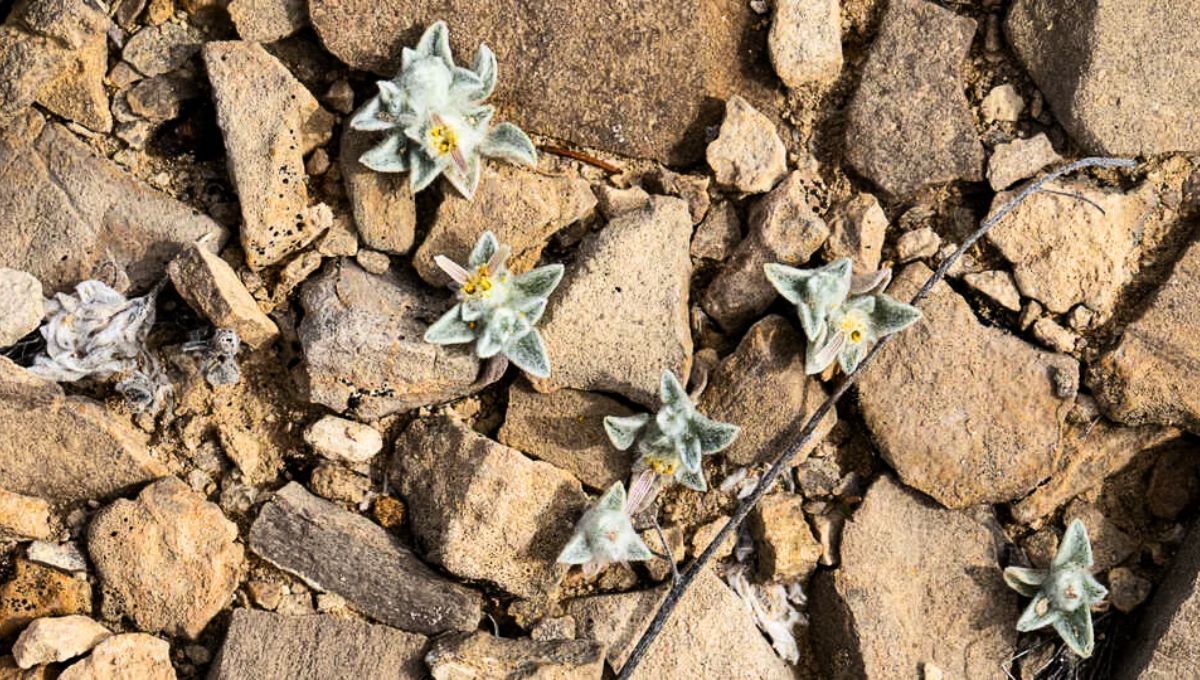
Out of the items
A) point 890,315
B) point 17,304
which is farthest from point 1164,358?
point 17,304

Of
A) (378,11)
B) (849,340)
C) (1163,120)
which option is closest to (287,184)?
(378,11)

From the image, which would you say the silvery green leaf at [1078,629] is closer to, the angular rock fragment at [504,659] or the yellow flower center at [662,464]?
the yellow flower center at [662,464]

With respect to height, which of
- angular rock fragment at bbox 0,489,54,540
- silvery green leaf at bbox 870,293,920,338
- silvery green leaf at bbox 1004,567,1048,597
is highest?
silvery green leaf at bbox 870,293,920,338

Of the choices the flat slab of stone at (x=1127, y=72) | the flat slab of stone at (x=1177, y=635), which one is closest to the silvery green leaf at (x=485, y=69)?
the flat slab of stone at (x=1127, y=72)

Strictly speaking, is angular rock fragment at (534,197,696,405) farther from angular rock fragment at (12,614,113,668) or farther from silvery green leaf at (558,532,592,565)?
angular rock fragment at (12,614,113,668)

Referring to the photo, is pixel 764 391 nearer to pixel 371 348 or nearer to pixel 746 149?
pixel 746 149

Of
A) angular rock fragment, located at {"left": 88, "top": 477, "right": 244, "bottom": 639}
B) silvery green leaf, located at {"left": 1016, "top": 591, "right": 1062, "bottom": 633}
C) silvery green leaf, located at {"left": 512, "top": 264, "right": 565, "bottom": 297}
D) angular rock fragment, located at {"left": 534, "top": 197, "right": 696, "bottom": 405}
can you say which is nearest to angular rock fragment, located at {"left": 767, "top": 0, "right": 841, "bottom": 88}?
angular rock fragment, located at {"left": 534, "top": 197, "right": 696, "bottom": 405}
